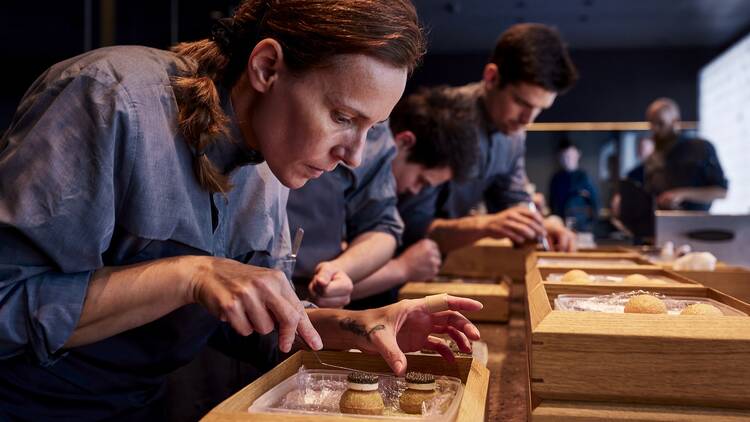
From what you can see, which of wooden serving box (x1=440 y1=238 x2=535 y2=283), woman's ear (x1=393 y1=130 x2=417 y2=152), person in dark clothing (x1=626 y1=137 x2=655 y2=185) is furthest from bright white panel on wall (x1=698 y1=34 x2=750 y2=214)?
woman's ear (x1=393 y1=130 x2=417 y2=152)

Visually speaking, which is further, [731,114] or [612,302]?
[731,114]

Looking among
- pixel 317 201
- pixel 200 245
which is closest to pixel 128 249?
pixel 200 245

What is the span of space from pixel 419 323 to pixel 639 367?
1.49 feet

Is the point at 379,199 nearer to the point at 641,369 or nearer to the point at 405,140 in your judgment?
the point at 405,140

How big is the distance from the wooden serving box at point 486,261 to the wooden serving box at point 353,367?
1862 mm

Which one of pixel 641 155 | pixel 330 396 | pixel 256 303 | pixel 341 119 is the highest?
pixel 641 155

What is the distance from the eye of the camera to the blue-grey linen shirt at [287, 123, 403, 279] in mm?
2295

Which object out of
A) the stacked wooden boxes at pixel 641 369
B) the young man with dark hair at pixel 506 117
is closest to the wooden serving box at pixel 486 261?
the young man with dark hair at pixel 506 117

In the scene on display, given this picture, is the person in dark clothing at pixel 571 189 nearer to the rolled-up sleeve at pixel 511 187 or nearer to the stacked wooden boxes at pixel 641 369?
the rolled-up sleeve at pixel 511 187

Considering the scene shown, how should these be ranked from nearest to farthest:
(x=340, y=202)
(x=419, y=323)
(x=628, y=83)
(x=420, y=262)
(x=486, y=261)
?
(x=419, y=323) → (x=340, y=202) → (x=420, y=262) → (x=486, y=261) → (x=628, y=83)

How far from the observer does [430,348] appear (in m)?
1.21

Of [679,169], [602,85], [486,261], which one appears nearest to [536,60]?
[486,261]

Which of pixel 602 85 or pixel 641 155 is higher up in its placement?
pixel 602 85

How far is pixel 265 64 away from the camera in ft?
3.92
